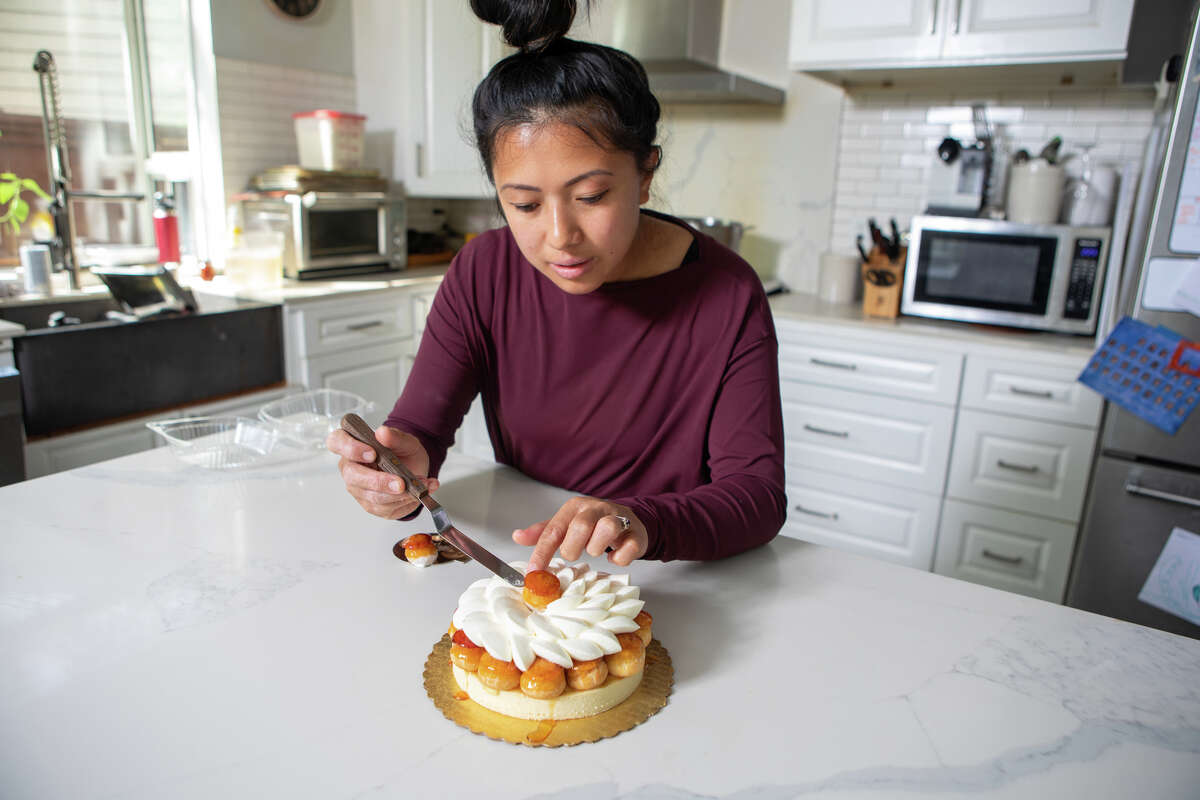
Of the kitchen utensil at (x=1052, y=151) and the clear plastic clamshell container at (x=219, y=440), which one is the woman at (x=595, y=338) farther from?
the kitchen utensil at (x=1052, y=151)

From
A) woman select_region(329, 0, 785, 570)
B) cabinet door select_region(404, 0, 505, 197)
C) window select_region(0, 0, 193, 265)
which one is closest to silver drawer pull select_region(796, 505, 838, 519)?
woman select_region(329, 0, 785, 570)

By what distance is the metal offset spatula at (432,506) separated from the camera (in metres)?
0.87

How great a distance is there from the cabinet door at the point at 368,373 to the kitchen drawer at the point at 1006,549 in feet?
6.33

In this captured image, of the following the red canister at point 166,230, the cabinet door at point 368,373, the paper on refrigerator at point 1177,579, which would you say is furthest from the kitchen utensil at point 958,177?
the red canister at point 166,230

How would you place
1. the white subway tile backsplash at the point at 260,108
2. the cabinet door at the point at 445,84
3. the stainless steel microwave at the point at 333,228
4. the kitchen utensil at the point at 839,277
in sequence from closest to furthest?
1. the kitchen utensil at the point at 839,277
2. the stainless steel microwave at the point at 333,228
3. the white subway tile backsplash at the point at 260,108
4. the cabinet door at the point at 445,84

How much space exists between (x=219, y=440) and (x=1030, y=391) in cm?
210

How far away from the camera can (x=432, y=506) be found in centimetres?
96

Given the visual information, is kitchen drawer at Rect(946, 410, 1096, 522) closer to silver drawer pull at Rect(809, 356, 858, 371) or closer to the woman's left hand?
silver drawer pull at Rect(809, 356, 858, 371)

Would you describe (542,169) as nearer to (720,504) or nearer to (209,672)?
(720,504)

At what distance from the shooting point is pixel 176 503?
44.9 inches

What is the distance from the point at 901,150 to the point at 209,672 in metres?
2.88

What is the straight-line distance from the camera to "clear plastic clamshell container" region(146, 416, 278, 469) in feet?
4.19

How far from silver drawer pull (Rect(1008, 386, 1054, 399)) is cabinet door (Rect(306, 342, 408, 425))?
2026 mm

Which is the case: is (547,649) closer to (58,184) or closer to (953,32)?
(953,32)
